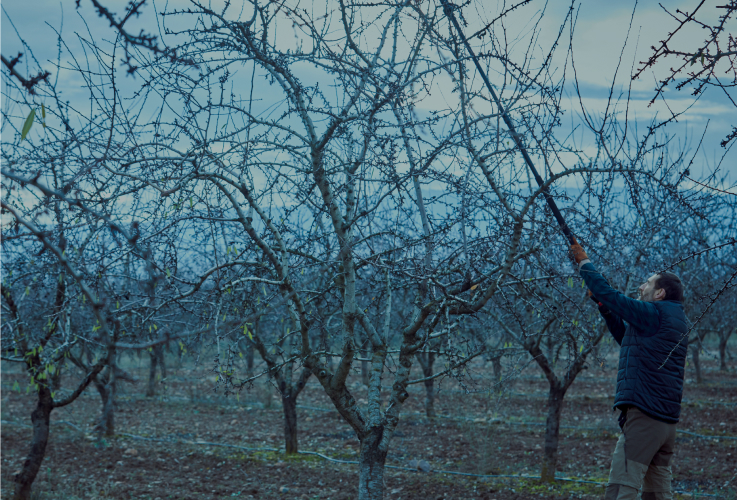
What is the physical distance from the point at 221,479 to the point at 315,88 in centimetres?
533

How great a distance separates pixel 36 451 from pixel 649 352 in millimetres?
5696

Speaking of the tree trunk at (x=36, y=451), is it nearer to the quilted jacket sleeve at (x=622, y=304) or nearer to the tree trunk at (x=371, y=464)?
the tree trunk at (x=371, y=464)

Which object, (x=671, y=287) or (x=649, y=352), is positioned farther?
(x=671, y=287)

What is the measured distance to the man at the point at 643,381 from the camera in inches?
138

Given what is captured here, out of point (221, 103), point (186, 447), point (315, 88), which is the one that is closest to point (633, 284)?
point (315, 88)

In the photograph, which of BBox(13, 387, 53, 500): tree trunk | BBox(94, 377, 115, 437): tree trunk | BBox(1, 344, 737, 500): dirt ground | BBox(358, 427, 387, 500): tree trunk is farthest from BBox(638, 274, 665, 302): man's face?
BBox(13, 387, 53, 500): tree trunk

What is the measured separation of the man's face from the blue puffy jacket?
0.44 ft

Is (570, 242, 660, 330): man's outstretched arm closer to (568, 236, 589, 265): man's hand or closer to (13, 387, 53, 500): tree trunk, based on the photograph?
(568, 236, 589, 265): man's hand

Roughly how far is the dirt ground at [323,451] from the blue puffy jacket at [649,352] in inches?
15.8

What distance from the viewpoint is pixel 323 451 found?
9008 millimetres

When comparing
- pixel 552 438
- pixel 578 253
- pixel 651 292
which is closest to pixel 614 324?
pixel 651 292

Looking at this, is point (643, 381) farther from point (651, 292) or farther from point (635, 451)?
point (651, 292)

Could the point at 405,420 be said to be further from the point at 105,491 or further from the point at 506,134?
the point at 506,134

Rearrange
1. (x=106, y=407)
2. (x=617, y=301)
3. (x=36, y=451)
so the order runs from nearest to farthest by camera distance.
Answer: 1. (x=617, y=301)
2. (x=106, y=407)
3. (x=36, y=451)
